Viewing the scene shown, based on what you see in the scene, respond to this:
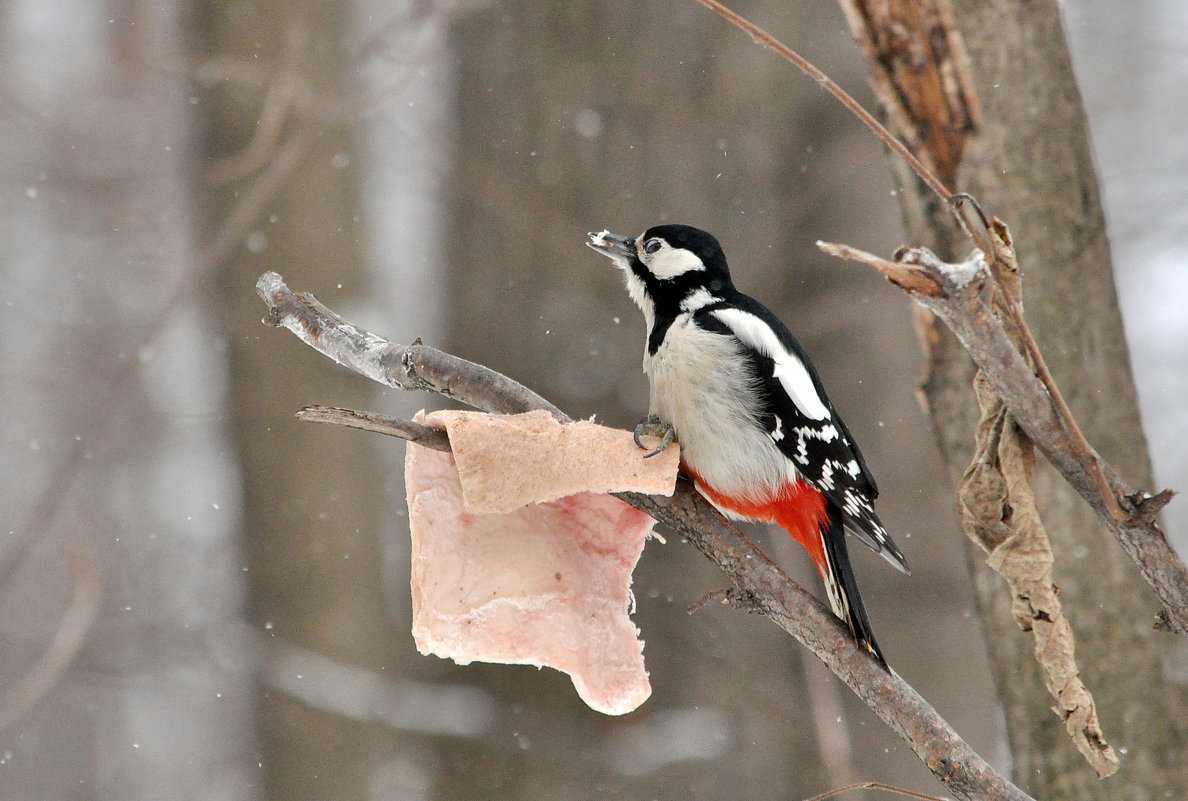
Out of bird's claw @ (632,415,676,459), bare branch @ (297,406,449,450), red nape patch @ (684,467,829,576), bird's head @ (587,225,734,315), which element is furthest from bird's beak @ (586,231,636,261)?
bare branch @ (297,406,449,450)

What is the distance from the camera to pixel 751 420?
2912 millimetres

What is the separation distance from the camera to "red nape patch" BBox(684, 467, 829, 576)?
9.05ft

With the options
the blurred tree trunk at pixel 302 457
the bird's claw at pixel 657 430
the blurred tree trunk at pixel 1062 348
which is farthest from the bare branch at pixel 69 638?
the blurred tree trunk at pixel 1062 348

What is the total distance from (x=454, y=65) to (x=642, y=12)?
1154 millimetres

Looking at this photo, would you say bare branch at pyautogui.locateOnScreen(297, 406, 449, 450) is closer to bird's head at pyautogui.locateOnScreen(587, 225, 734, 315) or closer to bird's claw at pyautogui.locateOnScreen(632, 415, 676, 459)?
bird's claw at pyautogui.locateOnScreen(632, 415, 676, 459)

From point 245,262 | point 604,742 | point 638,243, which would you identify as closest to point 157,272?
point 245,262

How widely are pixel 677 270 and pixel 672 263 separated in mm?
26

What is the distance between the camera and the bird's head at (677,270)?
10.6 ft

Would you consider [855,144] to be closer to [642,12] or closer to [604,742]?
[642,12]

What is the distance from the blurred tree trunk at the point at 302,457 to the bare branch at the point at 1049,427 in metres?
4.31

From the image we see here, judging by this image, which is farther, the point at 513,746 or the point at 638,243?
the point at 513,746

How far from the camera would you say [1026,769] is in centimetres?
331

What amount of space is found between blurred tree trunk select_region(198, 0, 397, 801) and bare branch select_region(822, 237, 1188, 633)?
4312 millimetres

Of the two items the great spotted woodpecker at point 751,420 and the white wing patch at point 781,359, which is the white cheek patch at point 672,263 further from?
the white wing patch at point 781,359
